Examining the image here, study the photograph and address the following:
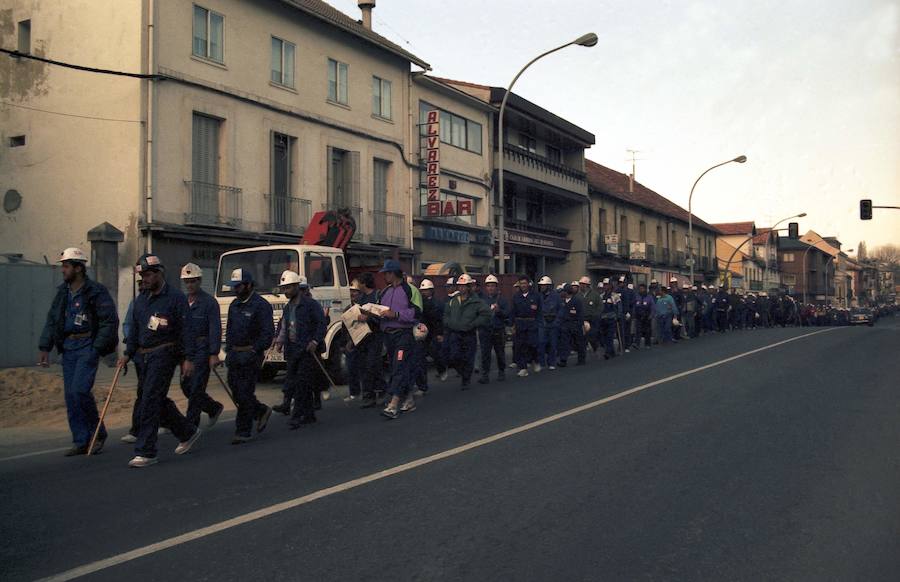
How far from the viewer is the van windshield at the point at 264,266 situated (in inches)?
530

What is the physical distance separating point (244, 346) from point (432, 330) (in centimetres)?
611

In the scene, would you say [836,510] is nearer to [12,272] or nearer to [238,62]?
[12,272]

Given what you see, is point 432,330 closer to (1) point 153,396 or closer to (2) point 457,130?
(1) point 153,396

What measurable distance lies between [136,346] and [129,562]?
350 centimetres

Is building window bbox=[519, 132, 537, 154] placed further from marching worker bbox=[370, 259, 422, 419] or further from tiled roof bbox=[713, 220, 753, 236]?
tiled roof bbox=[713, 220, 753, 236]

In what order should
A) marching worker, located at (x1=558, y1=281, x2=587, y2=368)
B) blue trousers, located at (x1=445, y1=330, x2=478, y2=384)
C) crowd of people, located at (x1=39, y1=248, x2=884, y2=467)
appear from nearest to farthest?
crowd of people, located at (x1=39, y1=248, x2=884, y2=467), blue trousers, located at (x1=445, y1=330, x2=478, y2=384), marching worker, located at (x1=558, y1=281, x2=587, y2=368)

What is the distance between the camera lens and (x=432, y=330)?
14.2 meters

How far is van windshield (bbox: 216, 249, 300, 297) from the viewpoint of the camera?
13453mm

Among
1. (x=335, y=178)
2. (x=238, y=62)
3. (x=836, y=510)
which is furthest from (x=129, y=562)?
(x=335, y=178)

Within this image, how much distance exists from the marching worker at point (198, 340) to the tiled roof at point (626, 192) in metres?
36.8

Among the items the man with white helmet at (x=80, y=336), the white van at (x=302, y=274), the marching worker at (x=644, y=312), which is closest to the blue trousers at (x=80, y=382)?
the man with white helmet at (x=80, y=336)

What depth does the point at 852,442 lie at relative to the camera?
7578 millimetres

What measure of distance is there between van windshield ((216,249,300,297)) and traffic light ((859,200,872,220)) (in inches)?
1263

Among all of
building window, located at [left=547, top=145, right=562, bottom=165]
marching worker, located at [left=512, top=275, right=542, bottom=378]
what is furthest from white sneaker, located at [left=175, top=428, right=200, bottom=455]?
building window, located at [left=547, top=145, right=562, bottom=165]
